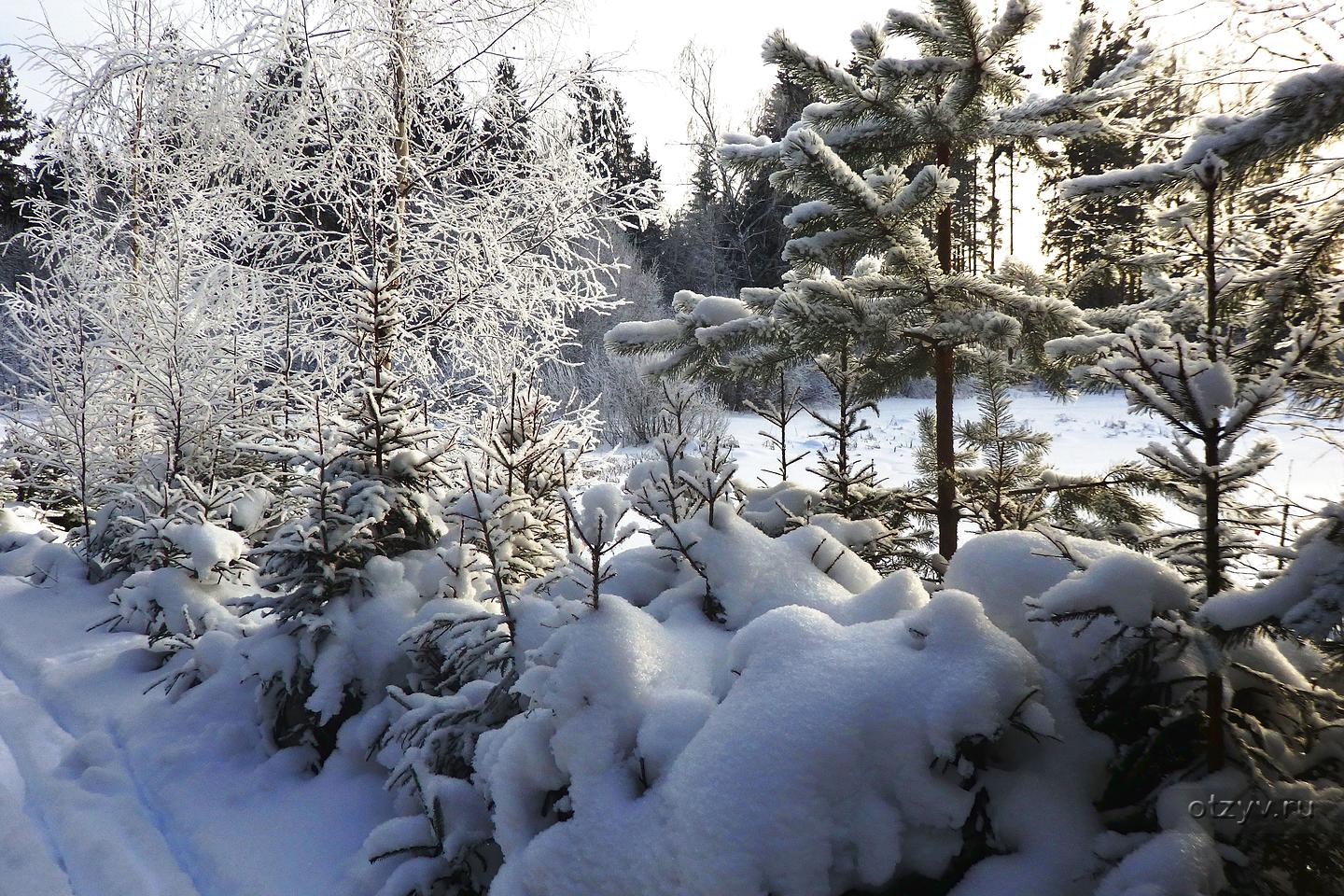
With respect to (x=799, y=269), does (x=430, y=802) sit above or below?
below

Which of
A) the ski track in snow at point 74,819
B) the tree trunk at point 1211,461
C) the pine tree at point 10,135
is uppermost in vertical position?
the pine tree at point 10,135

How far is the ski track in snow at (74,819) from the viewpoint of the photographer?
8.36 ft

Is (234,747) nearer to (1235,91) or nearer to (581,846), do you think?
(581,846)

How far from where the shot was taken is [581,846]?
5.87 feet

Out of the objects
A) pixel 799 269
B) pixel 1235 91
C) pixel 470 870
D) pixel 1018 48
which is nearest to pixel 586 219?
pixel 799 269

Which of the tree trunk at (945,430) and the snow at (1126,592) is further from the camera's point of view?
the tree trunk at (945,430)

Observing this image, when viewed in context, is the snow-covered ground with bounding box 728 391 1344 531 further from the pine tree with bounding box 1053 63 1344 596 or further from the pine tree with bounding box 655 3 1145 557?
the pine tree with bounding box 1053 63 1344 596

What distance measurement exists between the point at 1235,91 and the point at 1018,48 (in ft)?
3.21

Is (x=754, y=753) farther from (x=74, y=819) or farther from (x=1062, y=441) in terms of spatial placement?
(x=1062, y=441)

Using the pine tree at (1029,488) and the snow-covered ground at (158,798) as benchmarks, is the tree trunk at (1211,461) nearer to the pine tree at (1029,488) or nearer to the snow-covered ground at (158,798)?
the pine tree at (1029,488)
